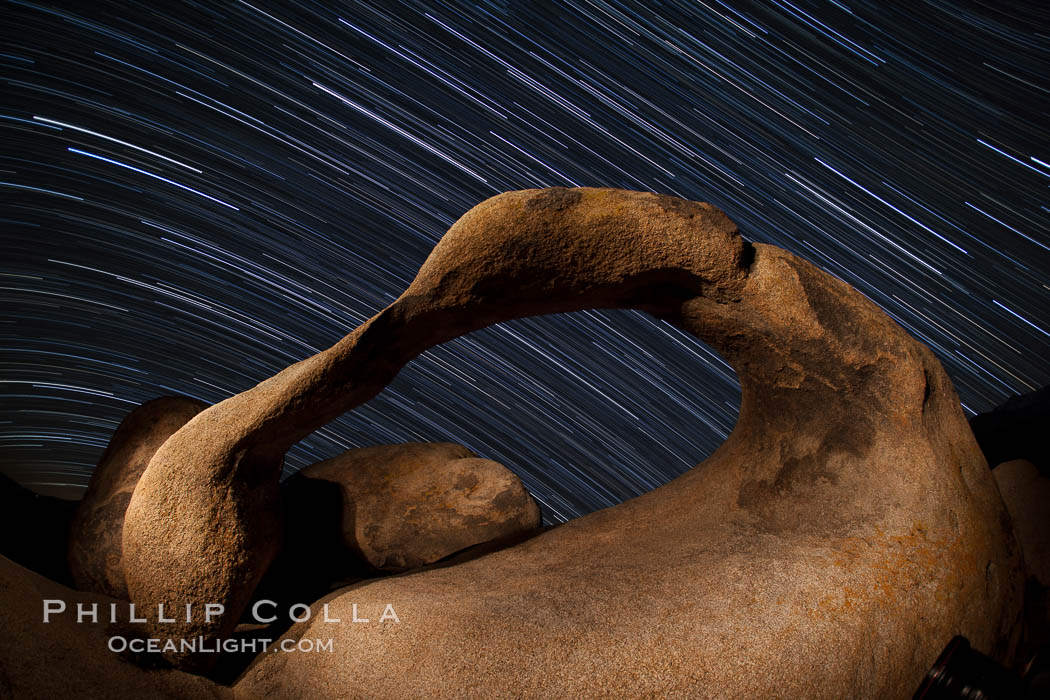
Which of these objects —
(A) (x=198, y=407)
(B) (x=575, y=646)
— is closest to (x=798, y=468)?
(B) (x=575, y=646)

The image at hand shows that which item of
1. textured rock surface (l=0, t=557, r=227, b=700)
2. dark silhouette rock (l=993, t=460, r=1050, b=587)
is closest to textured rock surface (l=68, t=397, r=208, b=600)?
textured rock surface (l=0, t=557, r=227, b=700)

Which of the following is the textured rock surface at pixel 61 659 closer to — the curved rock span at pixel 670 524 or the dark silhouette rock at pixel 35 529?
the curved rock span at pixel 670 524

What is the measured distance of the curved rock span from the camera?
1.87m

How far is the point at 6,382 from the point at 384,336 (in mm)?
2820

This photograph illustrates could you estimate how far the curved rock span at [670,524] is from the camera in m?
1.87

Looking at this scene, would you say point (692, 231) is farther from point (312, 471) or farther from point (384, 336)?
point (312, 471)

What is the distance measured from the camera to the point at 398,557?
2.61m

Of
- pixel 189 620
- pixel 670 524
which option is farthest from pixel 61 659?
pixel 670 524

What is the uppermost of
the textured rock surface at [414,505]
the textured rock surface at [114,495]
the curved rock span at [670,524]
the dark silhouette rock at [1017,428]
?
the dark silhouette rock at [1017,428]

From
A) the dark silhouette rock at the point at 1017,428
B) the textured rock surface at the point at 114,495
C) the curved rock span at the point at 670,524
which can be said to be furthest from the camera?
the dark silhouette rock at the point at 1017,428

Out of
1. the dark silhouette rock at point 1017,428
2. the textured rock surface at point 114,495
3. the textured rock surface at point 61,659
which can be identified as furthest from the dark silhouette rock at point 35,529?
the dark silhouette rock at point 1017,428

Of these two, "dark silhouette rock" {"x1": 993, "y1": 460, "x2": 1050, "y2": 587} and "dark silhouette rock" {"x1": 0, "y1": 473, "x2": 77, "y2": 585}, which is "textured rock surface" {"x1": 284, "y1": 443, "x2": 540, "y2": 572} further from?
"dark silhouette rock" {"x1": 993, "y1": 460, "x2": 1050, "y2": 587}

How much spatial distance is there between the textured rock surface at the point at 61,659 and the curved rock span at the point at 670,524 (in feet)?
0.47

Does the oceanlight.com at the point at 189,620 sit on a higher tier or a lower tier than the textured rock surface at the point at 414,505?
lower
